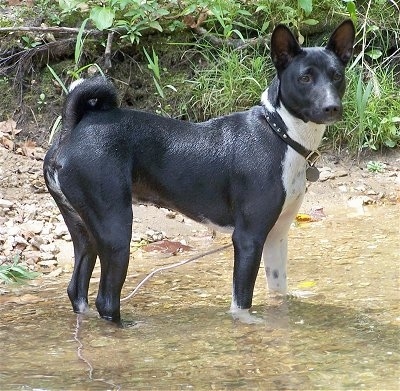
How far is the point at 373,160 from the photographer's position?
7488 mm

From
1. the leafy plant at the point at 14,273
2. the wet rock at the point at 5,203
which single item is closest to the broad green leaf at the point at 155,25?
the wet rock at the point at 5,203

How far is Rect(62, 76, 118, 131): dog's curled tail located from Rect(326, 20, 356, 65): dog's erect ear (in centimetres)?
114

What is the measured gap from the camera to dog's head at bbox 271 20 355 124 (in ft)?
14.2

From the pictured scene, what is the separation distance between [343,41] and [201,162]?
0.95m

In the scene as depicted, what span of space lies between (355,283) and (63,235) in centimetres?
206

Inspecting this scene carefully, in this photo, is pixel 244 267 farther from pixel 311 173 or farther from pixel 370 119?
pixel 370 119

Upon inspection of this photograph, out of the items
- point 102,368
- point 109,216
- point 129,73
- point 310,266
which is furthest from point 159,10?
point 102,368

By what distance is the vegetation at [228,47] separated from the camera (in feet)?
24.2

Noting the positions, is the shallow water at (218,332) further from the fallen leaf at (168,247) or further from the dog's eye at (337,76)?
the dog's eye at (337,76)

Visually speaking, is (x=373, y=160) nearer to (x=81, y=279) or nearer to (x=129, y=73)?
(x=129, y=73)

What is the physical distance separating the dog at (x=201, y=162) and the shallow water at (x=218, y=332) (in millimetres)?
266

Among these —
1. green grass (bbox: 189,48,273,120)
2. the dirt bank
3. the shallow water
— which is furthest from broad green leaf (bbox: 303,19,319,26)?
the shallow water

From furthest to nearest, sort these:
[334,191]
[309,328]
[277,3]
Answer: [277,3] < [334,191] < [309,328]

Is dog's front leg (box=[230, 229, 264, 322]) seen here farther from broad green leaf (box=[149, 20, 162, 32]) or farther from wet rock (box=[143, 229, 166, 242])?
broad green leaf (box=[149, 20, 162, 32])
